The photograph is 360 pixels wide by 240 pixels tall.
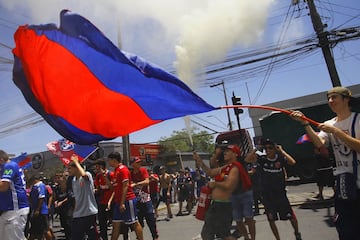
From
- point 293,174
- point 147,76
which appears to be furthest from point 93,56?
point 293,174

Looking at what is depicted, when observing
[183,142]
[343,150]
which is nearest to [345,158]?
[343,150]

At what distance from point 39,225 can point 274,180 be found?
5.16m

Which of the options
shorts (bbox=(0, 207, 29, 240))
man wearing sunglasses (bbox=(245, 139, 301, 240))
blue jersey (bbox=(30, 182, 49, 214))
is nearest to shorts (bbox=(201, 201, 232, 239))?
man wearing sunglasses (bbox=(245, 139, 301, 240))

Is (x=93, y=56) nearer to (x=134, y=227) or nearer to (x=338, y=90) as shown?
(x=338, y=90)

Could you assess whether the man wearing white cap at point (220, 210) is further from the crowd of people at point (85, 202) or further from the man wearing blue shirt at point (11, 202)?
the man wearing blue shirt at point (11, 202)

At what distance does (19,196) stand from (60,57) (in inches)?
85.6

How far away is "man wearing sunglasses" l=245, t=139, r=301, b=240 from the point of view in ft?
18.1

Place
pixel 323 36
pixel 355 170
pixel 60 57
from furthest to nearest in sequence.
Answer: pixel 323 36, pixel 60 57, pixel 355 170

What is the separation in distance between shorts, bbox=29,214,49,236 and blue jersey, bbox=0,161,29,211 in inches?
110

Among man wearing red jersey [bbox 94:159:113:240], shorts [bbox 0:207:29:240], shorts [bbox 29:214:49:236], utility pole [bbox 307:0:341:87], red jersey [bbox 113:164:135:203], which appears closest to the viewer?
shorts [bbox 0:207:29:240]

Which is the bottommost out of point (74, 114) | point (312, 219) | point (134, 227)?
point (312, 219)

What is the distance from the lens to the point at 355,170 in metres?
2.89

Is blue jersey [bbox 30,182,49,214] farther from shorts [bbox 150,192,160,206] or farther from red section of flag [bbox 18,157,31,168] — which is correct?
shorts [bbox 150,192,160,206]

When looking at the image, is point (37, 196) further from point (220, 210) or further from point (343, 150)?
point (343, 150)
